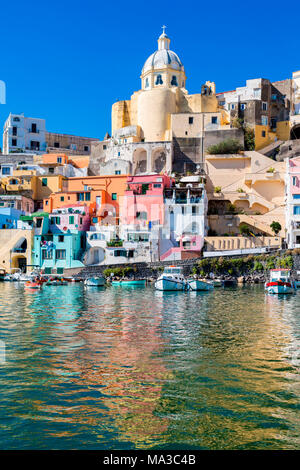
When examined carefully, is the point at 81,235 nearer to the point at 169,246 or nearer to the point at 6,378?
the point at 169,246

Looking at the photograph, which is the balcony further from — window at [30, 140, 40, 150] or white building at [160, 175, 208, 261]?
window at [30, 140, 40, 150]

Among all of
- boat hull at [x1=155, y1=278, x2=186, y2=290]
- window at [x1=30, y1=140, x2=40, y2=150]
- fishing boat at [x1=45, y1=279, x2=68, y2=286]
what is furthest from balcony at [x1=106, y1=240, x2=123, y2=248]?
window at [x1=30, y1=140, x2=40, y2=150]

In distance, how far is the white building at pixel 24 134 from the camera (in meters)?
79.1

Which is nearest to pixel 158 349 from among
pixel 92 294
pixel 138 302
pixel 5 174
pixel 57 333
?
pixel 57 333

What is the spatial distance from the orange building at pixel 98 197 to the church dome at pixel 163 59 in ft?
69.0

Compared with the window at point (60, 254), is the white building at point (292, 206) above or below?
above

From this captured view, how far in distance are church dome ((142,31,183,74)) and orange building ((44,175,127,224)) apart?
21028 mm

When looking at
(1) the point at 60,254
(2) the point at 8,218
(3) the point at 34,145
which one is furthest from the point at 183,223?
(3) the point at 34,145

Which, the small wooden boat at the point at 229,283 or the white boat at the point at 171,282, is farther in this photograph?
the small wooden boat at the point at 229,283

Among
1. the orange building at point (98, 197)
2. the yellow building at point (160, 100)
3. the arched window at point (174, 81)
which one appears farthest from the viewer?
the arched window at point (174, 81)

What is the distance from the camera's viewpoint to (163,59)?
70.4 m

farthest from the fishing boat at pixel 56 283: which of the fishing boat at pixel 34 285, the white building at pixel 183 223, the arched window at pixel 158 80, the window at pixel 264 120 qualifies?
the arched window at pixel 158 80

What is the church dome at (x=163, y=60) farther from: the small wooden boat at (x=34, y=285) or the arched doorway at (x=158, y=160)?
the small wooden boat at (x=34, y=285)
